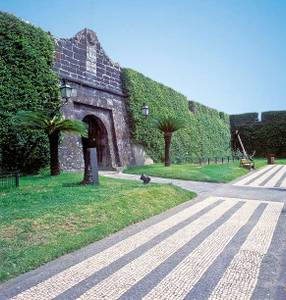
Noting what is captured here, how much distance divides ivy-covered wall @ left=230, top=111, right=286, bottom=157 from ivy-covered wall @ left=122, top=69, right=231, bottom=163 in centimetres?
257

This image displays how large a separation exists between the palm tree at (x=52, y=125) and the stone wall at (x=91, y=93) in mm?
2223

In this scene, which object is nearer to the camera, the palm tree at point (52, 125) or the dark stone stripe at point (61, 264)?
the dark stone stripe at point (61, 264)

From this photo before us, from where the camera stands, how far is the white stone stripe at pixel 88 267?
357 centimetres

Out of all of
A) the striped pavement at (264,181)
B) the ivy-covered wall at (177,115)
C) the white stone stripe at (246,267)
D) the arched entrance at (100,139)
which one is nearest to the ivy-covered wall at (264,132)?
the ivy-covered wall at (177,115)

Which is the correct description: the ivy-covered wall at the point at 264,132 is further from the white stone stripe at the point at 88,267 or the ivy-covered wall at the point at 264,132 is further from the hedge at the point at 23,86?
the white stone stripe at the point at 88,267

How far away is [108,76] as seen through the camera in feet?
58.6

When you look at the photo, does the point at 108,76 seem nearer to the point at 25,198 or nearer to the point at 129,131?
the point at 129,131

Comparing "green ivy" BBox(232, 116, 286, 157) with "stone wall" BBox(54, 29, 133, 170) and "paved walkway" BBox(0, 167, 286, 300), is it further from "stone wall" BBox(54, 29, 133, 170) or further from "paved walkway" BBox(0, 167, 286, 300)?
"paved walkway" BBox(0, 167, 286, 300)

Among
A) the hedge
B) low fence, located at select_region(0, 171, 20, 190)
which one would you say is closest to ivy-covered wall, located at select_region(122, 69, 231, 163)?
the hedge

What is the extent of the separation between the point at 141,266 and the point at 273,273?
5.66 ft

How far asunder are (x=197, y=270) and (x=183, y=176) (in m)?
10.2

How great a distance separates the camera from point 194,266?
435 centimetres

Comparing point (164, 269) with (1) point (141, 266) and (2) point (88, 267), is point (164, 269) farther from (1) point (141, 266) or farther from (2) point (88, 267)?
(2) point (88, 267)

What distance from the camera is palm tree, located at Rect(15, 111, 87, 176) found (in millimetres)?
10883
